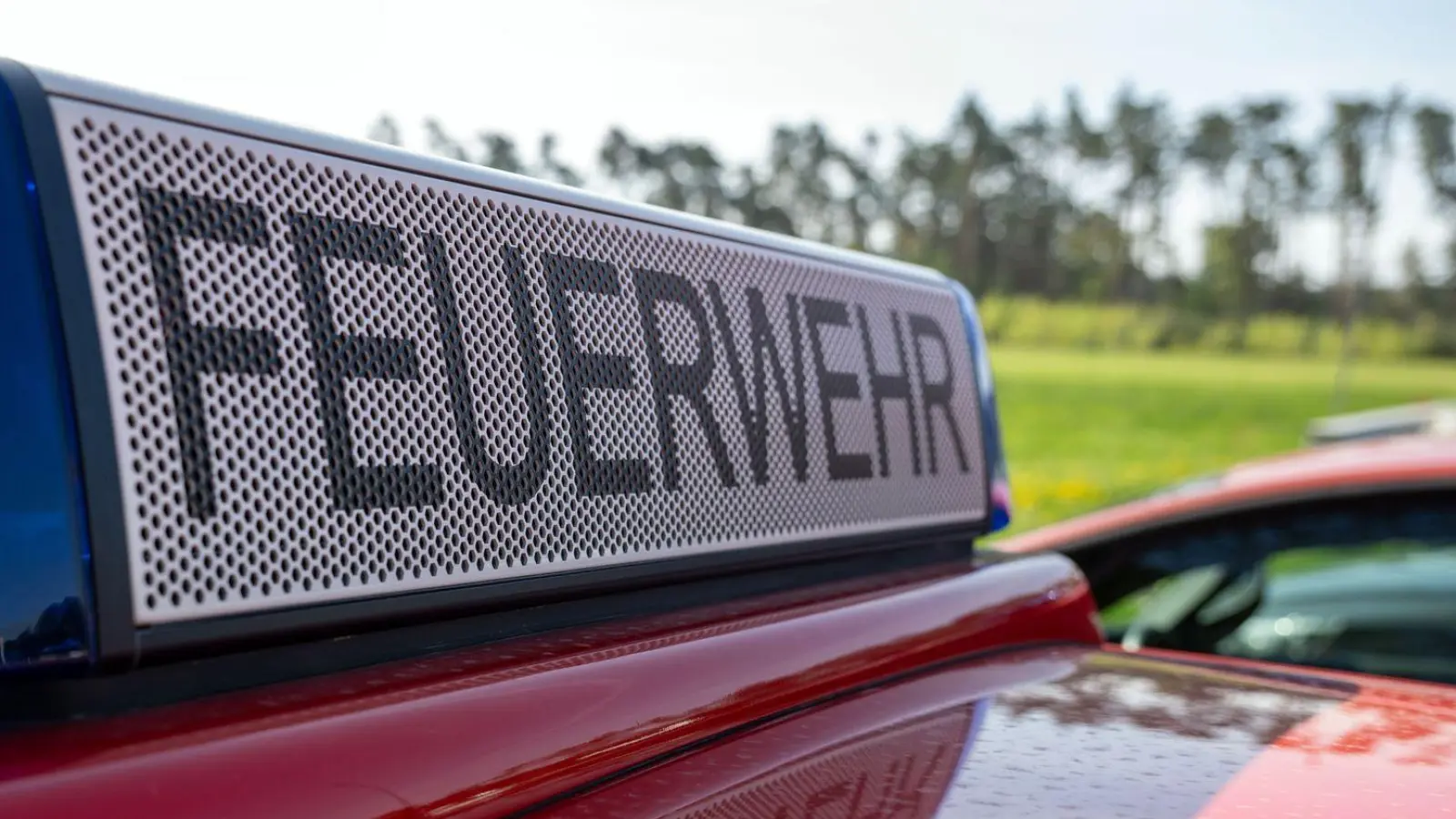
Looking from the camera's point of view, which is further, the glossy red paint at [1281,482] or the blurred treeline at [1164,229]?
the blurred treeline at [1164,229]

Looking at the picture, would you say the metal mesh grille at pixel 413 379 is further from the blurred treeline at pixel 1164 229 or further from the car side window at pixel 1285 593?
Answer: the blurred treeline at pixel 1164 229

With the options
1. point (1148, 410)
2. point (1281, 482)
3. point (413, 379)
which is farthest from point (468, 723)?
point (1148, 410)

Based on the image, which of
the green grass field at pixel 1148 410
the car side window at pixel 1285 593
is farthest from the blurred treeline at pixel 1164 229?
the car side window at pixel 1285 593

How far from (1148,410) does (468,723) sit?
114 feet

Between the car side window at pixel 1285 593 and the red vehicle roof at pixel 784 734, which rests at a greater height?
the red vehicle roof at pixel 784 734

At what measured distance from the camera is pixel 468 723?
95 centimetres

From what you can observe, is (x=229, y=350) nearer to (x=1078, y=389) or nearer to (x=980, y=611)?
(x=980, y=611)

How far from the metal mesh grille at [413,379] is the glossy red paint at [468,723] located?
0.25ft

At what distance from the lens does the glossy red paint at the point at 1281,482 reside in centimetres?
341

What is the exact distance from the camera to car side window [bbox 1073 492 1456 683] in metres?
3.65

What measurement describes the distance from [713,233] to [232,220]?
58 cm

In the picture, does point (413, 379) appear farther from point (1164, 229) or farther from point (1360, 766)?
point (1164, 229)

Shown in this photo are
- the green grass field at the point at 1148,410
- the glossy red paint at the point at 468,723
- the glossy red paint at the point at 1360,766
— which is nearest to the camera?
the glossy red paint at the point at 468,723

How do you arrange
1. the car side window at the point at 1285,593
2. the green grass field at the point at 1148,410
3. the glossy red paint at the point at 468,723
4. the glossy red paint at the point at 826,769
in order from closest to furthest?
the glossy red paint at the point at 468,723 → the glossy red paint at the point at 826,769 → the car side window at the point at 1285,593 → the green grass field at the point at 1148,410
